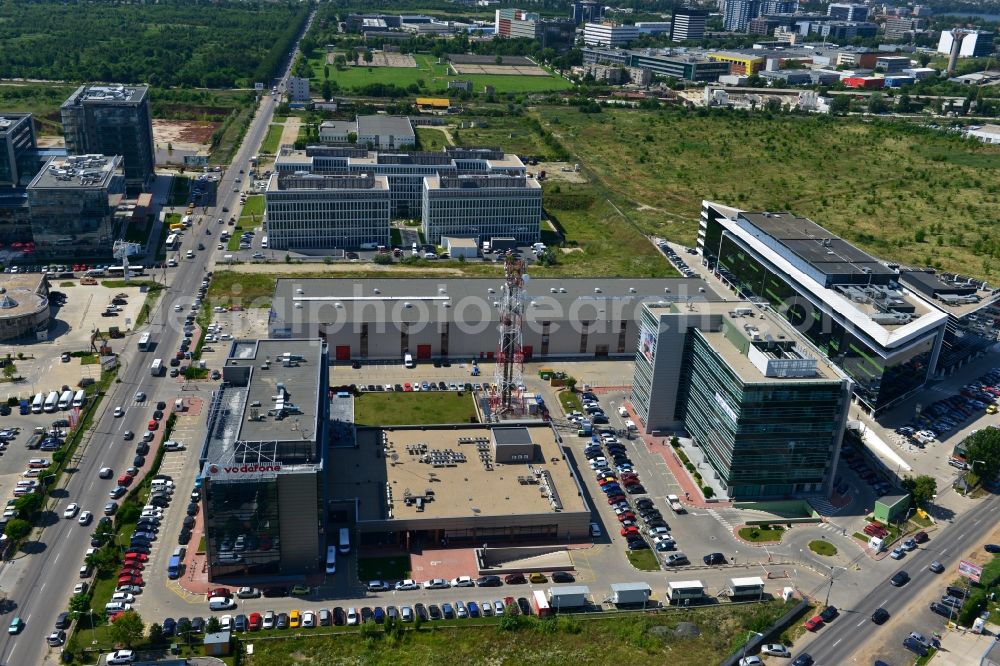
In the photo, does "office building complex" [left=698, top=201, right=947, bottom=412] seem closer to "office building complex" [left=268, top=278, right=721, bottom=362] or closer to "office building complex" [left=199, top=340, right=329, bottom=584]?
"office building complex" [left=268, top=278, right=721, bottom=362]

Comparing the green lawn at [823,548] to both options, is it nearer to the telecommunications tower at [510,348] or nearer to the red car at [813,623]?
the red car at [813,623]

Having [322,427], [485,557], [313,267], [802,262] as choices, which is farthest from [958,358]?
[313,267]

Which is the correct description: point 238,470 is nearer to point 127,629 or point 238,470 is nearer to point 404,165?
point 127,629

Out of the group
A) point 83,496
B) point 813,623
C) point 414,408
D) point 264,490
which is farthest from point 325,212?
point 813,623

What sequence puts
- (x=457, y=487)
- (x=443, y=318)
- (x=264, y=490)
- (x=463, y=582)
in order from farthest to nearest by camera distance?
(x=443, y=318)
(x=457, y=487)
(x=463, y=582)
(x=264, y=490)

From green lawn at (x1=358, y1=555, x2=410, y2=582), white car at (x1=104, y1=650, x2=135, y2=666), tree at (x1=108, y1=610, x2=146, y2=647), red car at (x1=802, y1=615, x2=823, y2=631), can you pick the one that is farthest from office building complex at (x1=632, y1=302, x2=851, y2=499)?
white car at (x1=104, y1=650, x2=135, y2=666)
